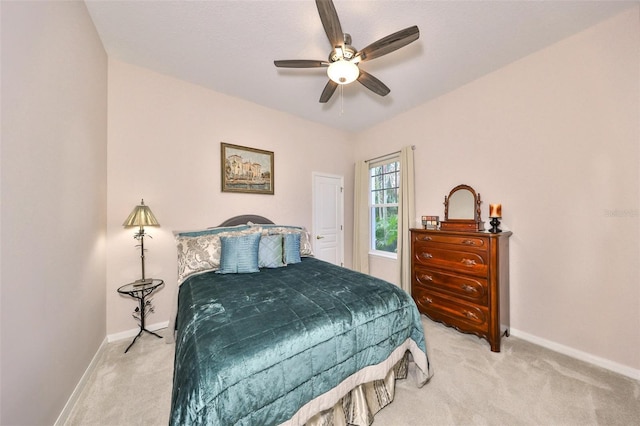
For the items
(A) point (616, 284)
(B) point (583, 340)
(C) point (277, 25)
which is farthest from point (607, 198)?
(C) point (277, 25)

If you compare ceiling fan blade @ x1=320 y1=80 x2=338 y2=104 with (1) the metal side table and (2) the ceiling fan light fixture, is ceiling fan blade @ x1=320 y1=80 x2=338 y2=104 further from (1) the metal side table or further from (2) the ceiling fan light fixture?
(1) the metal side table

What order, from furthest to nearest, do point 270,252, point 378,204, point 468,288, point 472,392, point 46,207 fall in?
point 378,204, point 270,252, point 468,288, point 472,392, point 46,207

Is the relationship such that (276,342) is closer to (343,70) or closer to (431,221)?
(343,70)

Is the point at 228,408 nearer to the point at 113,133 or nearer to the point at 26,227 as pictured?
the point at 26,227

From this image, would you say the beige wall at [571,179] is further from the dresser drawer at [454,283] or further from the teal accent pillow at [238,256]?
the teal accent pillow at [238,256]

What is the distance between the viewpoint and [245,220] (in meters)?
3.18

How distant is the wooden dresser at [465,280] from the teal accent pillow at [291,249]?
→ 5.01ft

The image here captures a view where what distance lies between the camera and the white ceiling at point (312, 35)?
1803 mm

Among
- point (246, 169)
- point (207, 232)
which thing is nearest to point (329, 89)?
point (246, 169)

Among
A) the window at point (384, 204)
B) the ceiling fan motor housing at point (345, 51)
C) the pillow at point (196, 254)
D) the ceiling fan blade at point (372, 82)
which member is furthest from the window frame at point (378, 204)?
the pillow at point (196, 254)

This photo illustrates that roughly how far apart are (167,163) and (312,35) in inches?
84.5

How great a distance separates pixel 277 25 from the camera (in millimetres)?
1964

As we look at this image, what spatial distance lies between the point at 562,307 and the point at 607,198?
3.53 ft

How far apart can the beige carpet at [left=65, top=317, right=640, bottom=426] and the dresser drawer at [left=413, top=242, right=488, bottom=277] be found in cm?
77
